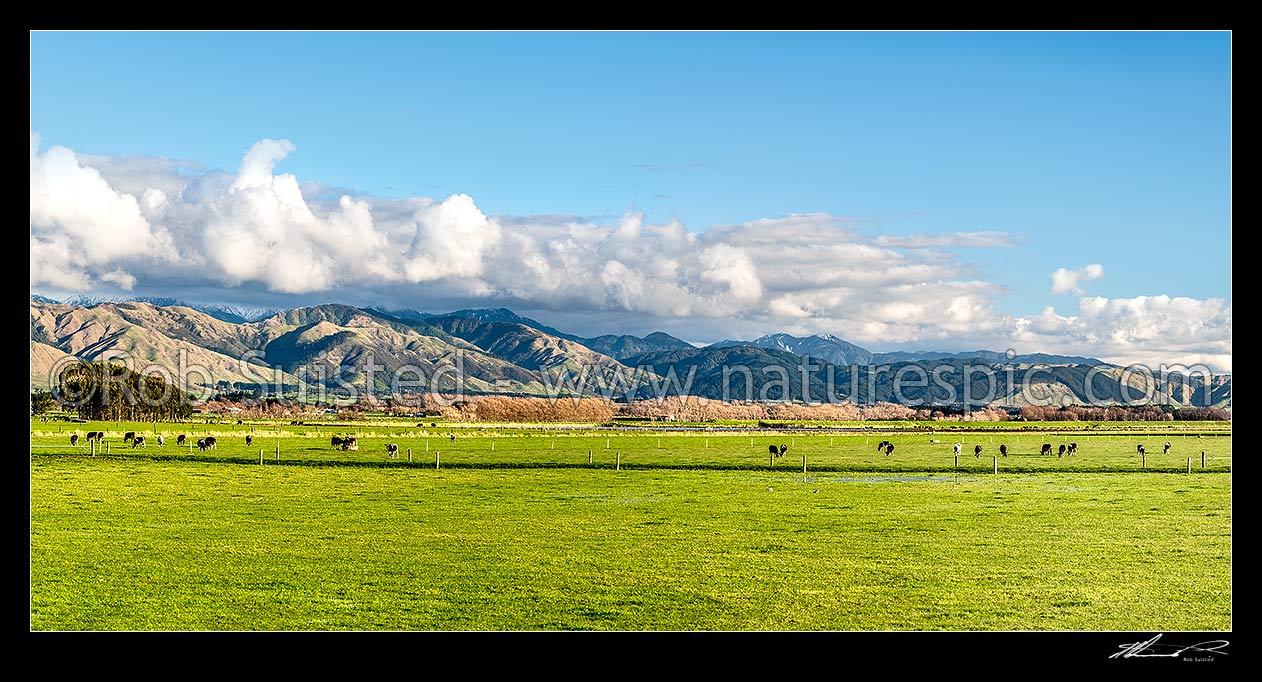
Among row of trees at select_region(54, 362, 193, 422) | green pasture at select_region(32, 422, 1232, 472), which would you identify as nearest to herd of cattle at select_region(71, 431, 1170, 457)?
green pasture at select_region(32, 422, 1232, 472)

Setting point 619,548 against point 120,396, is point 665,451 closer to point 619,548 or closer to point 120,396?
point 619,548

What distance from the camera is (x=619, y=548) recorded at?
2127 cm

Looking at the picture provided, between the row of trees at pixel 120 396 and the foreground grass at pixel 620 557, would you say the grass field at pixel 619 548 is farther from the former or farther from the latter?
the row of trees at pixel 120 396

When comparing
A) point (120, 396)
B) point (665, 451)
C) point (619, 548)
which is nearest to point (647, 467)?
point (665, 451)

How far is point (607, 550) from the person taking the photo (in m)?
21.0

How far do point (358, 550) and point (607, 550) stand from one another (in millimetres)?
5418
